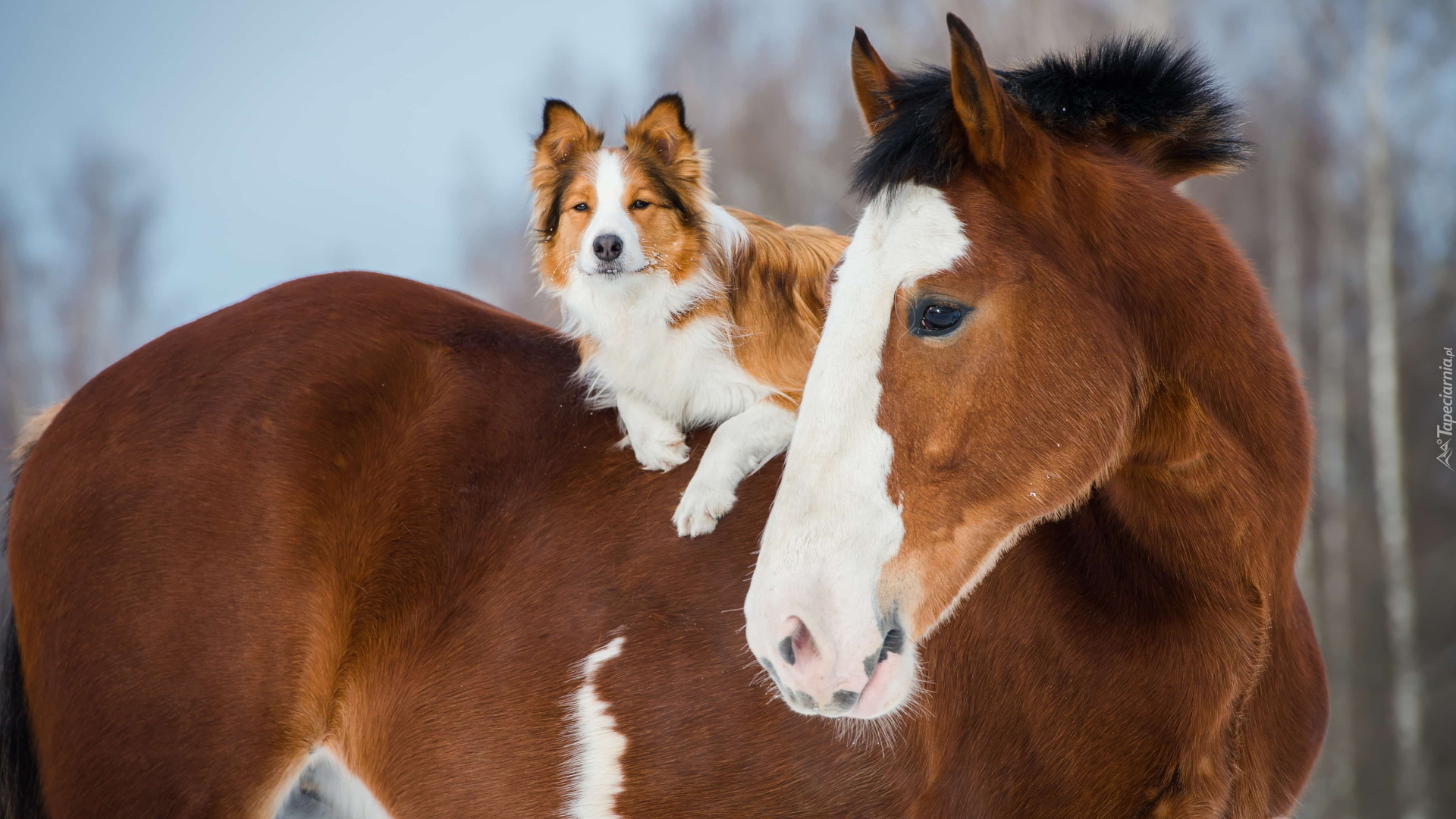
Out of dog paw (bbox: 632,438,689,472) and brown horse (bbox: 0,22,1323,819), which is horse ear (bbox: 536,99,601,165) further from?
dog paw (bbox: 632,438,689,472)

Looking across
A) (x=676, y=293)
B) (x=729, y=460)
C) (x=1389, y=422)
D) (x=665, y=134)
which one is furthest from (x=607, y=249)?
(x=1389, y=422)

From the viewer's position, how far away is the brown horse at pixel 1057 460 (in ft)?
5.26

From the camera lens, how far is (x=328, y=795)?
2695 millimetres

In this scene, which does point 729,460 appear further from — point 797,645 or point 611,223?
point 611,223

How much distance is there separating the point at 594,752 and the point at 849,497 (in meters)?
1.12

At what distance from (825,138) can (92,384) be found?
8.89 metres

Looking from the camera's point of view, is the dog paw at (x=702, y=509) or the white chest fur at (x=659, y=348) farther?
the white chest fur at (x=659, y=348)

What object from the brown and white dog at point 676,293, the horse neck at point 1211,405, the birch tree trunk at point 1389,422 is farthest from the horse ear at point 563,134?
the birch tree trunk at point 1389,422

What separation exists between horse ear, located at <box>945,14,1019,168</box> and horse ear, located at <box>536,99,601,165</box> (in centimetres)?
205

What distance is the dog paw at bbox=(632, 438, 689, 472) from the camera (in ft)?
8.53

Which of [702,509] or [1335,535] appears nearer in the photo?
[702,509]

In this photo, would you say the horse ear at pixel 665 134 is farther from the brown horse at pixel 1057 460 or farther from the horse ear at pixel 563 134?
the brown horse at pixel 1057 460

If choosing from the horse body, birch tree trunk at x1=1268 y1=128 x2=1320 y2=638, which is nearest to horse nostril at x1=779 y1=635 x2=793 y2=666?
the horse body

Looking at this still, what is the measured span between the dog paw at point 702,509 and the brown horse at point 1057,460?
2.10 ft
